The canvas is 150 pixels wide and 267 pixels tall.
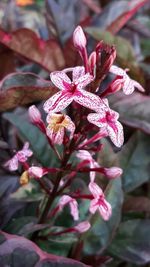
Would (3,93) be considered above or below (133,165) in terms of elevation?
above

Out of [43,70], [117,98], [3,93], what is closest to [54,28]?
[43,70]

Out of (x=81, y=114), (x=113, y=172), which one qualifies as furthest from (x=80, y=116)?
(x=113, y=172)

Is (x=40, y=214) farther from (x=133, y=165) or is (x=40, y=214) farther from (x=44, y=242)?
(x=133, y=165)

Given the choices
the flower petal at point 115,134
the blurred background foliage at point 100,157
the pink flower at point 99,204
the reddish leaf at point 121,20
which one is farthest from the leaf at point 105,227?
the reddish leaf at point 121,20

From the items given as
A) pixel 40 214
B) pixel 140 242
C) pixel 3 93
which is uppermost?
pixel 3 93

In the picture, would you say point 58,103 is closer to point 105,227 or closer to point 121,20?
point 105,227

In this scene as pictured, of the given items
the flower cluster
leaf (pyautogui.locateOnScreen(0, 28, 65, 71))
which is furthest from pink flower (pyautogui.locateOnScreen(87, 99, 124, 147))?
leaf (pyautogui.locateOnScreen(0, 28, 65, 71))
